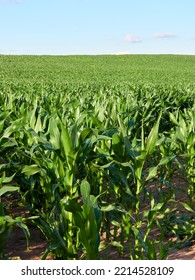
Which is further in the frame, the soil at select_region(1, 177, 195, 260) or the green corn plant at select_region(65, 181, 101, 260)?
the soil at select_region(1, 177, 195, 260)

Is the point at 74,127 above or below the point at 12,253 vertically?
above

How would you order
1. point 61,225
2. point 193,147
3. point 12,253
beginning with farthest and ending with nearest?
point 193,147, point 12,253, point 61,225

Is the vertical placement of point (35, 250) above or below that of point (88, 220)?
below

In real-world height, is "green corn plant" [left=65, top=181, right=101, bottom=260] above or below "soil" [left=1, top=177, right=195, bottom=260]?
above

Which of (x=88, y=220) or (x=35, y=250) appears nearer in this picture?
(x=88, y=220)

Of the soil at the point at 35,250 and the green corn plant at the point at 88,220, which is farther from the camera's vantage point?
the soil at the point at 35,250

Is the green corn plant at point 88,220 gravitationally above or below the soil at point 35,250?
above
